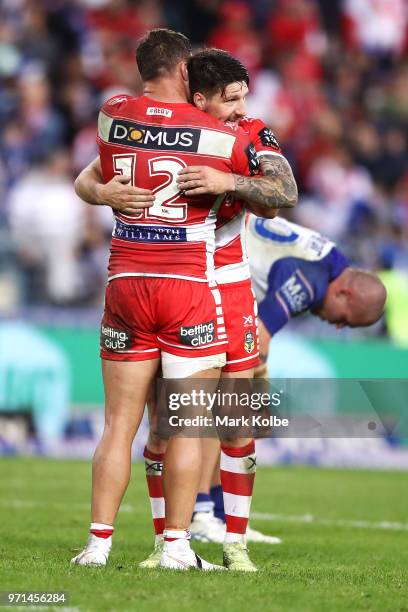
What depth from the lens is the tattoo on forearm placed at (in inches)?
234

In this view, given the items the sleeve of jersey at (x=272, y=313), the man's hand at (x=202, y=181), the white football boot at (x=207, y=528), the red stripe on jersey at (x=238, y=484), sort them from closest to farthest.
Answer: the man's hand at (x=202, y=181) → the red stripe on jersey at (x=238, y=484) → the white football boot at (x=207, y=528) → the sleeve of jersey at (x=272, y=313)

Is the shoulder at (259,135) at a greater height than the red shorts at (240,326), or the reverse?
the shoulder at (259,135)

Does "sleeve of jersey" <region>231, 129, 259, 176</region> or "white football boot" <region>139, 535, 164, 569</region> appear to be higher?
"sleeve of jersey" <region>231, 129, 259, 176</region>

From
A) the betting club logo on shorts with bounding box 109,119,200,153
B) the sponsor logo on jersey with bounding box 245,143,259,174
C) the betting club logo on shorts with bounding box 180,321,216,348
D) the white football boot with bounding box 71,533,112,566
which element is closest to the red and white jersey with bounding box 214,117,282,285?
the sponsor logo on jersey with bounding box 245,143,259,174

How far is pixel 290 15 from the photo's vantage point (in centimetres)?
1947

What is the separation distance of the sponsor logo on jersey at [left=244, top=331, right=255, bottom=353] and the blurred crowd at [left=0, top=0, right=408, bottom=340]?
768 centimetres

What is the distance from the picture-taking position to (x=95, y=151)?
16.5 metres

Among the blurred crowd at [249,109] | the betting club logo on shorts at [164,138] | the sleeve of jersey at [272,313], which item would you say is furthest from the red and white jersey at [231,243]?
the blurred crowd at [249,109]

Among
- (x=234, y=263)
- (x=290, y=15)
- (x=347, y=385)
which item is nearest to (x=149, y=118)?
(x=234, y=263)

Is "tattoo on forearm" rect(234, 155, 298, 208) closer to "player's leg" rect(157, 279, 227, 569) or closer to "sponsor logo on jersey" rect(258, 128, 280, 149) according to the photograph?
"sponsor logo on jersey" rect(258, 128, 280, 149)

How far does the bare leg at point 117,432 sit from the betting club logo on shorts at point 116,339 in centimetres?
8

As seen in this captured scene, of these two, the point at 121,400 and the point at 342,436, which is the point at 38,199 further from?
the point at 121,400

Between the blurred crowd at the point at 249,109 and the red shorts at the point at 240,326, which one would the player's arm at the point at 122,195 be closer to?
the red shorts at the point at 240,326

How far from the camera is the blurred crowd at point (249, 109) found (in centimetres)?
1412
